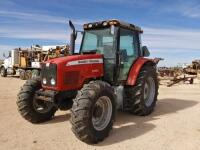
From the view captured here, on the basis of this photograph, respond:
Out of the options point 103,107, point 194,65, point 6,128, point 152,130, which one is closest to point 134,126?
point 152,130

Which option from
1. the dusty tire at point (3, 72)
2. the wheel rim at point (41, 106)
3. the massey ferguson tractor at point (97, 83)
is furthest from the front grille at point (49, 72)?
the dusty tire at point (3, 72)

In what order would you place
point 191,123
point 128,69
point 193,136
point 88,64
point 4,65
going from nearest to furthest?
1. point 193,136
2. point 88,64
3. point 191,123
4. point 128,69
5. point 4,65

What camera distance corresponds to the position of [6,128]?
7395 mm

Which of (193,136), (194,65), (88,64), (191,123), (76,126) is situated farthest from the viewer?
(194,65)

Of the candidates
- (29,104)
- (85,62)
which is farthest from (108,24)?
(29,104)

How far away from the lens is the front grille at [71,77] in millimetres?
7133

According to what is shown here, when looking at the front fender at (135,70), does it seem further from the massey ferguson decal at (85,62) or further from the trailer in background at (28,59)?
the trailer in background at (28,59)

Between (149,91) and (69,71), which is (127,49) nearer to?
(149,91)

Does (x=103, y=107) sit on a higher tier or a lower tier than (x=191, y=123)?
higher

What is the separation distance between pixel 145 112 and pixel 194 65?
1803cm

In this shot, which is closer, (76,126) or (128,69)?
(76,126)

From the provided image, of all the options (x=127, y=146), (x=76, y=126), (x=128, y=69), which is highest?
(x=128, y=69)

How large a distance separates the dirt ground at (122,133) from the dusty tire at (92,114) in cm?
20

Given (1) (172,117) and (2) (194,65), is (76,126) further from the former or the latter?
(2) (194,65)
